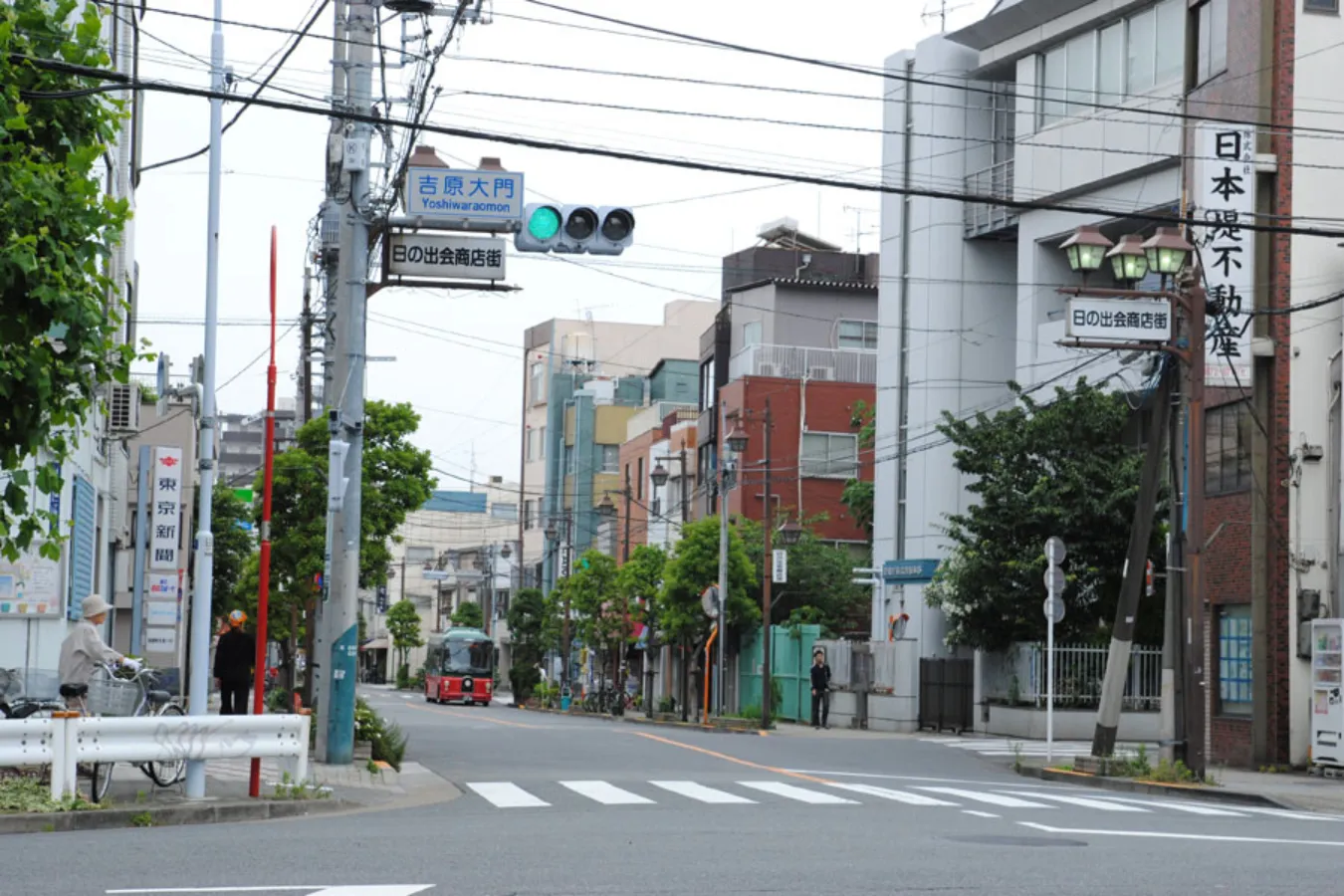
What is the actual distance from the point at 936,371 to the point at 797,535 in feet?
20.9

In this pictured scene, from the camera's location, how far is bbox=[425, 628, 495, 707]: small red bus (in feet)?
240

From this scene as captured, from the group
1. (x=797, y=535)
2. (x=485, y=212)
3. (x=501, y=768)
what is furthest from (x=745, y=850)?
(x=797, y=535)

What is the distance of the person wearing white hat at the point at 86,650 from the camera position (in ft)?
54.2

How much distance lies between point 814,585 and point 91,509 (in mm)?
27702

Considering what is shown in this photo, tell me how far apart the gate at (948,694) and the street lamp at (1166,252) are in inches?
856

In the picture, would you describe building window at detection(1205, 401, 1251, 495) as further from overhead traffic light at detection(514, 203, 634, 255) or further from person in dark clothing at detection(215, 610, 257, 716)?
person in dark clothing at detection(215, 610, 257, 716)

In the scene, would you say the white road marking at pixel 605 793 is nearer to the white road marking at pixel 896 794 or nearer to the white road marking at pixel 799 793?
the white road marking at pixel 799 793

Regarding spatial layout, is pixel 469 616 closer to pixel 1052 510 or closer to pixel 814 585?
pixel 814 585

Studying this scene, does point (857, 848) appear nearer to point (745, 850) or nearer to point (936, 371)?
point (745, 850)

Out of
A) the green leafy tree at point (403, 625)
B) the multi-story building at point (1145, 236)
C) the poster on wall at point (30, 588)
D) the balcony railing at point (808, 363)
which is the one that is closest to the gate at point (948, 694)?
the multi-story building at point (1145, 236)

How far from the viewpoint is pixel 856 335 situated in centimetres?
6394

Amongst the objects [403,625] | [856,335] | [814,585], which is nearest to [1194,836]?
[814,585]

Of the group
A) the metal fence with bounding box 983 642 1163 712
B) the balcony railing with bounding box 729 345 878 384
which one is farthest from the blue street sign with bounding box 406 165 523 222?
the balcony railing with bounding box 729 345 878 384

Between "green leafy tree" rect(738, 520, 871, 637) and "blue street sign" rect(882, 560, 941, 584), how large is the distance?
6.85 meters
